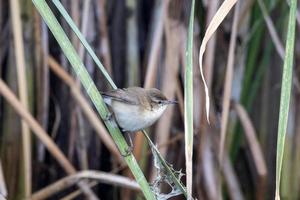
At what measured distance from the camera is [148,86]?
2.20 metres

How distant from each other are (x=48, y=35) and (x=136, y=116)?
858mm

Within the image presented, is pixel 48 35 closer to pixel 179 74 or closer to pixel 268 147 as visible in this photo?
pixel 179 74

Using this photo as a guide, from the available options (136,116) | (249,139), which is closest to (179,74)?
(249,139)

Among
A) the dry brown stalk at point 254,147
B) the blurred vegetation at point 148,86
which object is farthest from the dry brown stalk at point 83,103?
the dry brown stalk at point 254,147

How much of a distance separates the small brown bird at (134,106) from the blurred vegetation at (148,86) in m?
0.47

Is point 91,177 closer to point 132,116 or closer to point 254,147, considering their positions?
point 132,116

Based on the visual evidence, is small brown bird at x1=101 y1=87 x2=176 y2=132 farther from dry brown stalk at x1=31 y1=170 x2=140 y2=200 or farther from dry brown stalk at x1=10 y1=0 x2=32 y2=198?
dry brown stalk at x1=10 y1=0 x2=32 y2=198

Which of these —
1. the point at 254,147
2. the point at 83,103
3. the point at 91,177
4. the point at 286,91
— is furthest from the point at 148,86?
the point at 286,91

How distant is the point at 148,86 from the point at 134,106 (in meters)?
0.52

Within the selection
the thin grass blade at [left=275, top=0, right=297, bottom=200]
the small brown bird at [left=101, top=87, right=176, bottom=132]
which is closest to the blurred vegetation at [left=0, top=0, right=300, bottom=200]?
the small brown bird at [left=101, top=87, right=176, bottom=132]

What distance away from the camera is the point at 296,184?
2.40m

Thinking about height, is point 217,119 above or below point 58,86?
below

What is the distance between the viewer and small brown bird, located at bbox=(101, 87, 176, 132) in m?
1.62

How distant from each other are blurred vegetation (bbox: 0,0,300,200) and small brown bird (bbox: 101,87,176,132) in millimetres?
474
